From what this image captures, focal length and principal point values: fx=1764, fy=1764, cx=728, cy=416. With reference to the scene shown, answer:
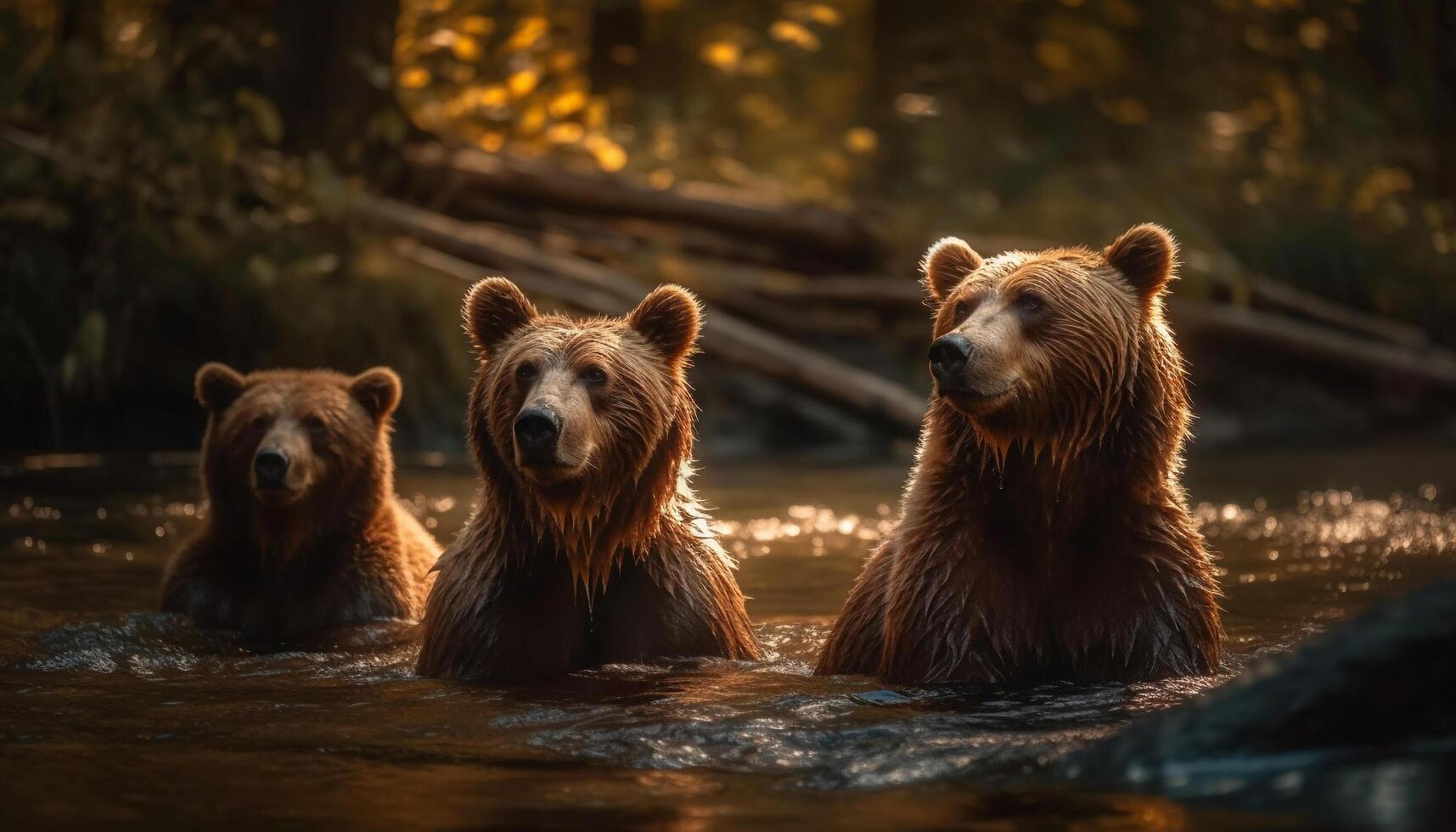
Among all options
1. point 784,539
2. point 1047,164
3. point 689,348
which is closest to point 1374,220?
point 1047,164

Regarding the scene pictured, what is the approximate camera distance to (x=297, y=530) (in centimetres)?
774

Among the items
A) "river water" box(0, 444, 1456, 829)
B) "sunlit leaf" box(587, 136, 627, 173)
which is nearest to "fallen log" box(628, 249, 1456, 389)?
"sunlit leaf" box(587, 136, 627, 173)

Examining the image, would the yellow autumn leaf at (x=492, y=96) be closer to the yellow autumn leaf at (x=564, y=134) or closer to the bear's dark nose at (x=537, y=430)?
the yellow autumn leaf at (x=564, y=134)

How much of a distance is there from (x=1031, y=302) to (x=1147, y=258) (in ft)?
1.56

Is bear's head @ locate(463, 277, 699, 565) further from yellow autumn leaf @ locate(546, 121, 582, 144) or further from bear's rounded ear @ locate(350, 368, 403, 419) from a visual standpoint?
yellow autumn leaf @ locate(546, 121, 582, 144)

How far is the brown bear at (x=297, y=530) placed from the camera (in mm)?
7680

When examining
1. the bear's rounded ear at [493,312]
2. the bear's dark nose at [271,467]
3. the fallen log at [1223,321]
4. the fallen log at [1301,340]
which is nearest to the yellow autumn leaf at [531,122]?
the fallen log at [1223,321]

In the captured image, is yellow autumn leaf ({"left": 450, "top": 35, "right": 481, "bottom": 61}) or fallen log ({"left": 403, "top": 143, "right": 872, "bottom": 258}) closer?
fallen log ({"left": 403, "top": 143, "right": 872, "bottom": 258})

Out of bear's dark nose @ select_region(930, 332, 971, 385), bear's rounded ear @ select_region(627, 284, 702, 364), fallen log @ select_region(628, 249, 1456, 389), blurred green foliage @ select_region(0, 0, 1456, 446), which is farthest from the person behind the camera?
fallen log @ select_region(628, 249, 1456, 389)

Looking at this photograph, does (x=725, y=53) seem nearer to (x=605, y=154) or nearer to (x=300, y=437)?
(x=605, y=154)

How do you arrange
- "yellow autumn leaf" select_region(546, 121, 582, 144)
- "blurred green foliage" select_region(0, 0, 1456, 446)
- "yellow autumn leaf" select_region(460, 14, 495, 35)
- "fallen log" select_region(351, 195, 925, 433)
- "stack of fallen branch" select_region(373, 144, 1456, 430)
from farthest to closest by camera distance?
"yellow autumn leaf" select_region(546, 121, 582, 144)
"yellow autumn leaf" select_region(460, 14, 495, 35)
"stack of fallen branch" select_region(373, 144, 1456, 430)
"fallen log" select_region(351, 195, 925, 433)
"blurred green foliage" select_region(0, 0, 1456, 446)

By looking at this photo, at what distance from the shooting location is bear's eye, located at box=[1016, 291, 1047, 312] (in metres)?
5.45

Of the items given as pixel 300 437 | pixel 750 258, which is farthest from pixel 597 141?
pixel 300 437

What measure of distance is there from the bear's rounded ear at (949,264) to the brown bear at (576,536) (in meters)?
1.00
